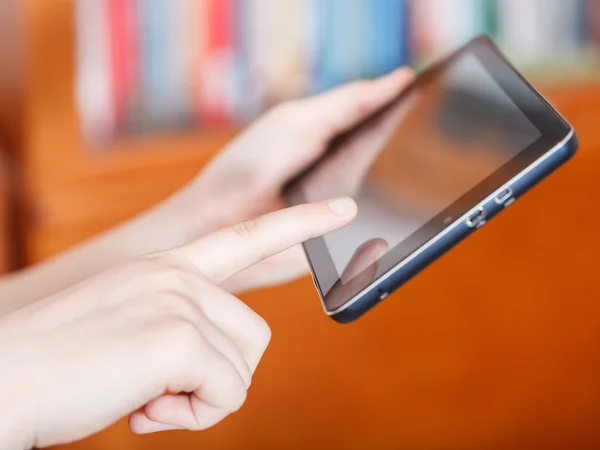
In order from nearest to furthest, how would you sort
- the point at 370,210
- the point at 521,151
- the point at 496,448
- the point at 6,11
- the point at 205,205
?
the point at 521,151 → the point at 370,210 → the point at 205,205 → the point at 496,448 → the point at 6,11

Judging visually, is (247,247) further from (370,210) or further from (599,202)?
(599,202)

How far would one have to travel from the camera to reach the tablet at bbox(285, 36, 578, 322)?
47 centimetres

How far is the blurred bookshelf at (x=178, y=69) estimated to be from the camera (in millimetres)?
896

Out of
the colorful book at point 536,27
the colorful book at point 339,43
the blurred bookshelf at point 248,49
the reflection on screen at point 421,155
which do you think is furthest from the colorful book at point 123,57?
the colorful book at point 536,27

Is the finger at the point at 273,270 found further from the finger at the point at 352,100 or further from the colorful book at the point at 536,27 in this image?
the colorful book at the point at 536,27

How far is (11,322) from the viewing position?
0.40 m

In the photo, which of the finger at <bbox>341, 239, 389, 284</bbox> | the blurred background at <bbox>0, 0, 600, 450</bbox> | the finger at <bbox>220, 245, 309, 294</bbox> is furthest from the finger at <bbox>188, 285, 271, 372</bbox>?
the blurred background at <bbox>0, 0, 600, 450</bbox>

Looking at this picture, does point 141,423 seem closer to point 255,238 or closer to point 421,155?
point 255,238

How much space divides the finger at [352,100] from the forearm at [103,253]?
171 millimetres

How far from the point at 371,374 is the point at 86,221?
1.49 ft

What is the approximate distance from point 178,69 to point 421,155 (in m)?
0.43

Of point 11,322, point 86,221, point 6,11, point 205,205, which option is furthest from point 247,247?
point 6,11

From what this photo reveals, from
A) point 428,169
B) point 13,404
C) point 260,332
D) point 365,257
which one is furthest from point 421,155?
point 13,404

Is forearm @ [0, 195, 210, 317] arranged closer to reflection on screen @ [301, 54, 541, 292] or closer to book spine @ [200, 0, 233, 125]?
reflection on screen @ [301, 54, 541, 292]
